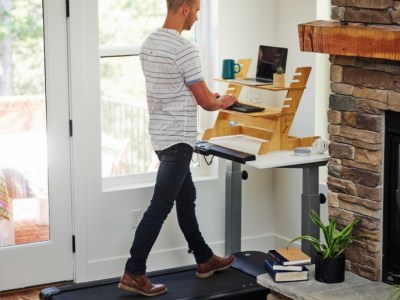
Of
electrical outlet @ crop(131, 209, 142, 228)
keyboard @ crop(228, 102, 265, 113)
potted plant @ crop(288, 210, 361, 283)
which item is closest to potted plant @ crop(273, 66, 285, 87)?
keyboard @ crop(228, 102, 265, 113)

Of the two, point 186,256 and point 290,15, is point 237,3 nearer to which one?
point 290,15

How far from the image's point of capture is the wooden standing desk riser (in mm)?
4715

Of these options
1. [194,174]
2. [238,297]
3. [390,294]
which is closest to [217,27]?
[194,174]

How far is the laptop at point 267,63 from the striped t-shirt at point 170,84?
1.86 feet

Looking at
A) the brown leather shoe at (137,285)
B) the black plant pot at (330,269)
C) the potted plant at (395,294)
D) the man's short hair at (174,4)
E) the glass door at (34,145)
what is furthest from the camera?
the glass door at (34,145)

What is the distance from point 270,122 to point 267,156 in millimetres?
237

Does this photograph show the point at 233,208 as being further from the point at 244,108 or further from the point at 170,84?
the point at 170,84

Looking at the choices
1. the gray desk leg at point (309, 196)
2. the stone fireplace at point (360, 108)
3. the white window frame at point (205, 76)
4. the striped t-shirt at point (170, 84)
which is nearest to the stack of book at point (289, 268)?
the stone fireplace at point (360, 108)

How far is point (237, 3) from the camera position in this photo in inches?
208

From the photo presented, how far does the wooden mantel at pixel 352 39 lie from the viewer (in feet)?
12.5

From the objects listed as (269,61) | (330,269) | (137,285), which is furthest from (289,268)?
(269,61)

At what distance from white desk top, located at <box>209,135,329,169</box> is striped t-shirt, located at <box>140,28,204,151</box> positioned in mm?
387

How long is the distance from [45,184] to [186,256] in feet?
3.06

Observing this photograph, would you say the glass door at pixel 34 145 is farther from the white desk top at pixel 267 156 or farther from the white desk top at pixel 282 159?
the white desk top at pixel 282 159
